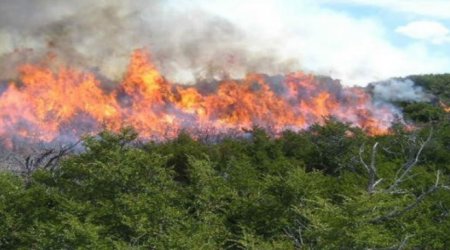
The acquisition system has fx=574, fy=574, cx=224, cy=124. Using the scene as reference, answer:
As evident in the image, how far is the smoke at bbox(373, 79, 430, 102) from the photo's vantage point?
11431cm

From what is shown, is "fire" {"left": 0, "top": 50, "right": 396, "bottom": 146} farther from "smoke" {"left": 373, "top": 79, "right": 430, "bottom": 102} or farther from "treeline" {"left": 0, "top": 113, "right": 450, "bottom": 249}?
"treeline" {"left": 0, "top": 113, "right": 450, "bottom": 249}

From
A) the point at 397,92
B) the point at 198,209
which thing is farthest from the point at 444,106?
the point at 198,209

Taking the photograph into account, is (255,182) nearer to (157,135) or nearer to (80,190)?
(80,190)

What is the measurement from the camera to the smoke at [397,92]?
114 metres

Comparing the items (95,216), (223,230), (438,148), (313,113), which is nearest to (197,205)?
(223,230)

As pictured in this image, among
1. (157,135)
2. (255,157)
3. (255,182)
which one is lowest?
(157,135)

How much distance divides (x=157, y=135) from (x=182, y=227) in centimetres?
6075

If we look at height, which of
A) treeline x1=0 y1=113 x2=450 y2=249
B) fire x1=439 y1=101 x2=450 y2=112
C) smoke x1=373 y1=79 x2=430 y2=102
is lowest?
smoke x1=373 y1=79 x2=430 y2=102

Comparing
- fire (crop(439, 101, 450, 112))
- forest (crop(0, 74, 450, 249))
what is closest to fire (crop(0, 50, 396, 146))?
fire (crop(439, 101, 450, 112))

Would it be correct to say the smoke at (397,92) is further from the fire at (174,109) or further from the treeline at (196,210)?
the treeline at (196,210)

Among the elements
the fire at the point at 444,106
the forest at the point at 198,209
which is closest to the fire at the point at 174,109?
the fire at the point at 444,106

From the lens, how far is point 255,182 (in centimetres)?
3578

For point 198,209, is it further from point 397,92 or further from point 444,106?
point 397,92

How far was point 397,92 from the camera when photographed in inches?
4658
